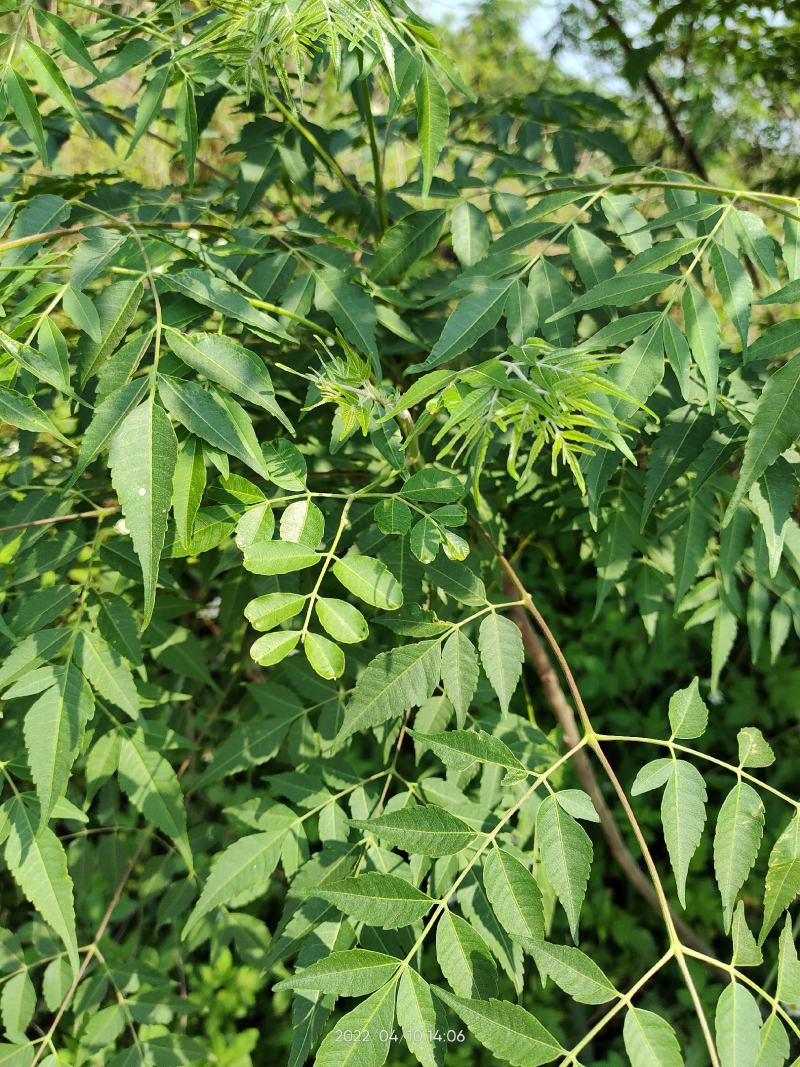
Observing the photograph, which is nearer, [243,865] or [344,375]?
[344,375]

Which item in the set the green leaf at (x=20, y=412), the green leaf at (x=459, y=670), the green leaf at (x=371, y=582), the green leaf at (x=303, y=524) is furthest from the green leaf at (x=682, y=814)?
the green leaf at (x=20, y=412)

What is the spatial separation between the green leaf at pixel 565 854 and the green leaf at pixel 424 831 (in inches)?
2.9

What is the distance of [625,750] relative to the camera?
2693 millimetres

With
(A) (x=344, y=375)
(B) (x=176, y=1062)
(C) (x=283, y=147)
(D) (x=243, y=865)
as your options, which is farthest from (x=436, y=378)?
(B) (x=176, y=1062)

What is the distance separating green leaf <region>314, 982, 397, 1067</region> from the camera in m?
0.70

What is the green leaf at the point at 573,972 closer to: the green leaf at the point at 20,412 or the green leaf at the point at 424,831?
the green leaf at the point at 424,831

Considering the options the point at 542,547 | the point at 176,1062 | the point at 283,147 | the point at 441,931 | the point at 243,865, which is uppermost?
the point at 283,147

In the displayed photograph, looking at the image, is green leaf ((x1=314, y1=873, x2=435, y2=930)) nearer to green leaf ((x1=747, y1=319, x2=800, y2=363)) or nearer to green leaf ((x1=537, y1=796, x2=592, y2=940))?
green leaf ((x1=537, y1=796, x2=592, y2=940))

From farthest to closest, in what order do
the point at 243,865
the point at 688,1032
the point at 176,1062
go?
the point at 688,1032 < the point at 176,1062 < the point at 243,865

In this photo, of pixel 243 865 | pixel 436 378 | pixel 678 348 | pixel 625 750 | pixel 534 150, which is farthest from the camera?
pixel 625 750

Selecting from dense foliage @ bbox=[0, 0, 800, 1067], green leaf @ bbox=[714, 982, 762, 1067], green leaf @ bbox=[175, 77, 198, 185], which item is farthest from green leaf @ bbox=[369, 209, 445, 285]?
green leaf @ bbox=[714, 982, 762, 1067]

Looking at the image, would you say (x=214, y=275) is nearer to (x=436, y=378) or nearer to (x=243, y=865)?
(x=436, y=378)

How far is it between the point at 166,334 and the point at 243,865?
0.64 meters

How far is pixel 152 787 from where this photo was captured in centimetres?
107
